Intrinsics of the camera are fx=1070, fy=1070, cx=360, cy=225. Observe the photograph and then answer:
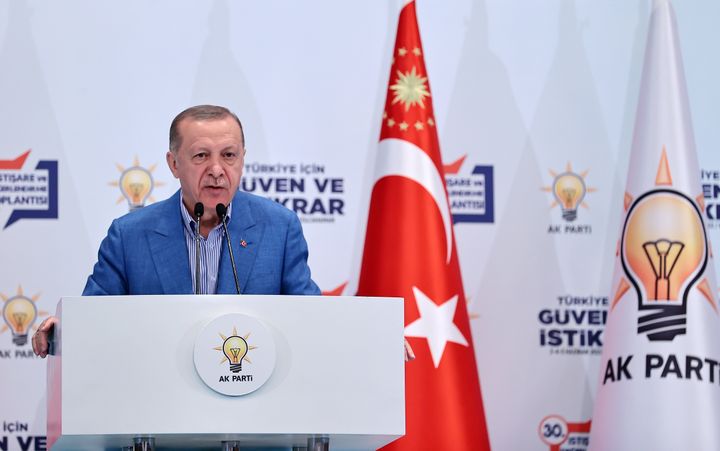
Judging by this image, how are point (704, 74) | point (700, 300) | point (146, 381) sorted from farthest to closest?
1. point (704, 74)
2. point (700, 300)
3. point (146, 381)

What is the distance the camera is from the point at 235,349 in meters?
2.77

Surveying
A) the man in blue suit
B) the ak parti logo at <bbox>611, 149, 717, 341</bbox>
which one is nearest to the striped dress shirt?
the man in blue suit

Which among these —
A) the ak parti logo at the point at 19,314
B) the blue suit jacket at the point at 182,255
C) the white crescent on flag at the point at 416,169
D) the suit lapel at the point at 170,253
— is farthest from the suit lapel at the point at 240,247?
the ak parti logo at the point at 19,314

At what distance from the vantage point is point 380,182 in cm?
504

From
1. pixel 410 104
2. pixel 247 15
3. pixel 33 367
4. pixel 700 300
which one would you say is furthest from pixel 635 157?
pixel 33 367

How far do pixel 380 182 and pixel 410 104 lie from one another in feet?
1.33

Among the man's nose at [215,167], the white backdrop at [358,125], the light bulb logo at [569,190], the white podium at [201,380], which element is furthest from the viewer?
the light bulb logo at [569,190]

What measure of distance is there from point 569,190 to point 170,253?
2529 millimetres

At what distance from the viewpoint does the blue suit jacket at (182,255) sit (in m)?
3.56

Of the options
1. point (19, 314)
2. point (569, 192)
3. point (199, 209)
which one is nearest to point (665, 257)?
point (569, 192)

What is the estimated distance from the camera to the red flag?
473cm

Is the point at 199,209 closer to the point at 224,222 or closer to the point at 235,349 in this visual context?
the point at 224,222

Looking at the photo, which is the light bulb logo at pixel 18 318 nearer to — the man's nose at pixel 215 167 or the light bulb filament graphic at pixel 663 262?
the man's nose at pixel 215 167

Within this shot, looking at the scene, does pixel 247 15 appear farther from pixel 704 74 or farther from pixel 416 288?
pixel 704 74
